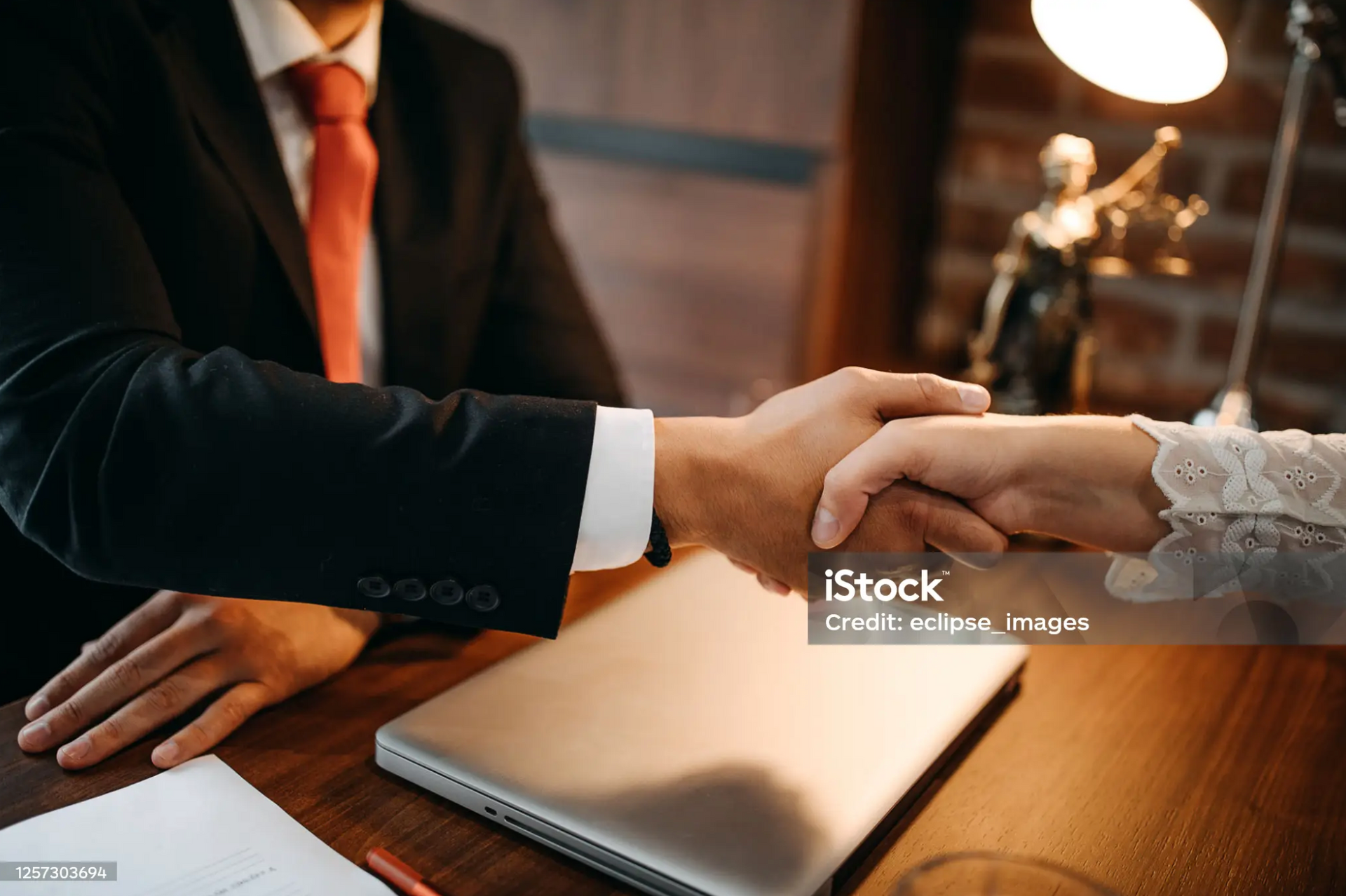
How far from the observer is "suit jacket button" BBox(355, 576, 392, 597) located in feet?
2.38

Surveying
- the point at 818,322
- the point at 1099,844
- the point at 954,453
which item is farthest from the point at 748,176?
the point at 1099,844

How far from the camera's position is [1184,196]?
1.61m

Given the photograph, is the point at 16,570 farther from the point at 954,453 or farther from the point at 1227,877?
the point at 1227,877

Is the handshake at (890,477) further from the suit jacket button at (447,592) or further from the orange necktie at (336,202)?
the orange necktie at (336,202)

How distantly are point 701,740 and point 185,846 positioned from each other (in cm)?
30

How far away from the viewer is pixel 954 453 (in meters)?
0.81

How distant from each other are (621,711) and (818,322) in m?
1.05

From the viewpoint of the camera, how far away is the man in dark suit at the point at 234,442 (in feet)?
2.35

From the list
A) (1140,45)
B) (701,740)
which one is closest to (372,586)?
(701,740)

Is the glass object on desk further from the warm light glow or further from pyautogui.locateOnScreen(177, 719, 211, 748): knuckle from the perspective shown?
the warm light glow

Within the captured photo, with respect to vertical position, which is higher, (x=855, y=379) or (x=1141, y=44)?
(x=1141, y=44)

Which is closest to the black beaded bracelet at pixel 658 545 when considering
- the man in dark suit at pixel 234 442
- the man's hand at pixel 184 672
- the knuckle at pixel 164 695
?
the man in dark suit at pixel 234 442

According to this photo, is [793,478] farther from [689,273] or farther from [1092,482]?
[689,273]
